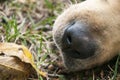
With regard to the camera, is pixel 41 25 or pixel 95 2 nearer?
pixel 95 2

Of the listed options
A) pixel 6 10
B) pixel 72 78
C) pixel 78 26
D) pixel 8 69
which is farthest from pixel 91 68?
pixel 6 10

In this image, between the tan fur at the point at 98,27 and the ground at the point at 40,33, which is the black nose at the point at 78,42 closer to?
the tan fur at the point at 98,27

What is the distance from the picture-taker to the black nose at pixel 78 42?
2301 mm

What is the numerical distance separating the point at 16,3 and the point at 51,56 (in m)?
1.14

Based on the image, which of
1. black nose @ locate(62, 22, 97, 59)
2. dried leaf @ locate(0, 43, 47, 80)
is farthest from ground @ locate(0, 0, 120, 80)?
black nose @ locate(62, 22, 97, 59)

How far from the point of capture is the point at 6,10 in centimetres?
368

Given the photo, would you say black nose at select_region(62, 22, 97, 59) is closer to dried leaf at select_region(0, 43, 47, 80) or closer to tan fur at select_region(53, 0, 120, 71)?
tan fur at select_region(53, 0, 120, 71)

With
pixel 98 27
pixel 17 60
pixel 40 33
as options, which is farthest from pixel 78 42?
pixel 40 33

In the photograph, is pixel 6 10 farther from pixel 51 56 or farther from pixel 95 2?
pixel 95 2

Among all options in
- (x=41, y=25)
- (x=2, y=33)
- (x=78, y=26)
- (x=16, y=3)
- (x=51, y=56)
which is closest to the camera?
(x=78, y=26)

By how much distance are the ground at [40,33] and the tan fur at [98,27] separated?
0.14m

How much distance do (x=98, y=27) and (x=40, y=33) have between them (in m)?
1.00

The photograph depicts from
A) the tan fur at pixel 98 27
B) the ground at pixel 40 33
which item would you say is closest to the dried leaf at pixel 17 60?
the ground at pixel 40 33

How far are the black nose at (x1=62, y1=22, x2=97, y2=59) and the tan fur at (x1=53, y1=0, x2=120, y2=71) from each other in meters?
0.04
